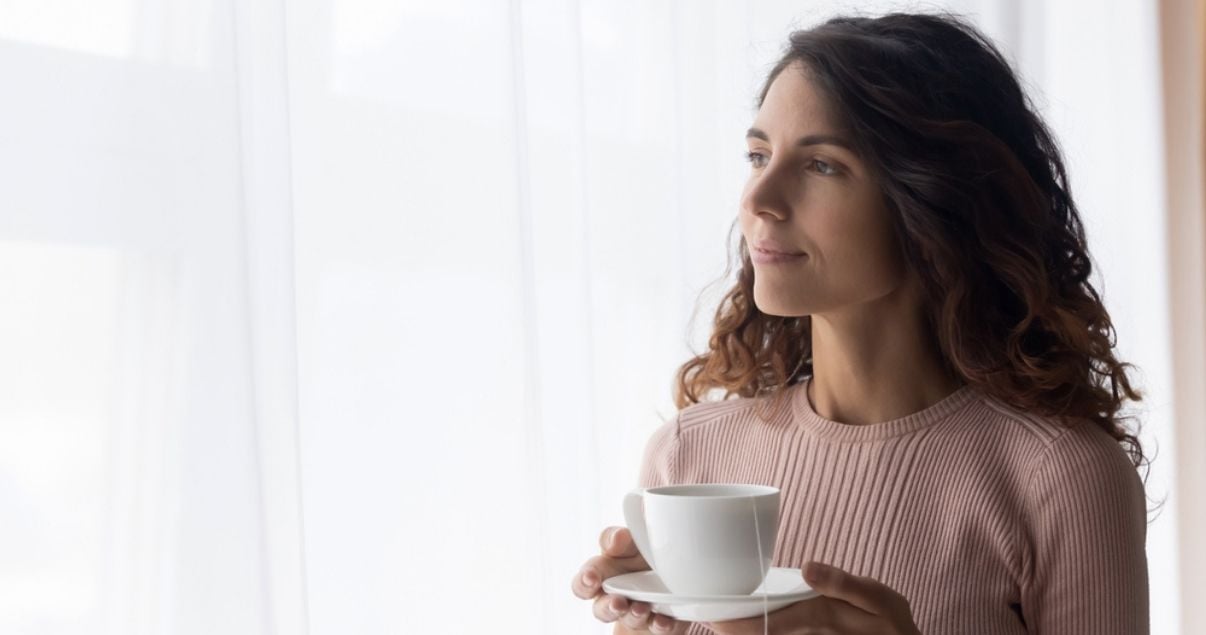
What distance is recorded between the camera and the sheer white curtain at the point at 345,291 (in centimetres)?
100

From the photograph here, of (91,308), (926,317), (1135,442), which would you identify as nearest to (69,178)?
(91,308)

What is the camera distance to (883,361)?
1.25m

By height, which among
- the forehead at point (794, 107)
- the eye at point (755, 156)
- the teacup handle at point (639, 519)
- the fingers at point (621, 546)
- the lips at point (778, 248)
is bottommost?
the fingers at point (621, 546)

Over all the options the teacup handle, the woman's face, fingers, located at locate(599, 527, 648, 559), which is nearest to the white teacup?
the teacup handle

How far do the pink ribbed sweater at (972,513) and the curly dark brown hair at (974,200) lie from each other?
0.05m

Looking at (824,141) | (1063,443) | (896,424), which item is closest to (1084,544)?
(1063,443)

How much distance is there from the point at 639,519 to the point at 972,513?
1.20ft

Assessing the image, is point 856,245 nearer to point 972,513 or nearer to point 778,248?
point 778,248

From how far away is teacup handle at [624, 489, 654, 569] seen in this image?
0.99 m

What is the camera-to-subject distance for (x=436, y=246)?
1305mm

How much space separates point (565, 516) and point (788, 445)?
313 mm

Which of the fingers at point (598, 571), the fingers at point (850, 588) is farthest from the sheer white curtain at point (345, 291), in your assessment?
the fingers at point (850, 588)

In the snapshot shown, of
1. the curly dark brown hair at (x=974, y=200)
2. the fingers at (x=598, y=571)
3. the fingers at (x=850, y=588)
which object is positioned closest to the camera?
the fingers at (x=850, y=588)

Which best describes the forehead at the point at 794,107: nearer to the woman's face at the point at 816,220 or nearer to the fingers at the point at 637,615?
the woman's face at the point at 816,220
